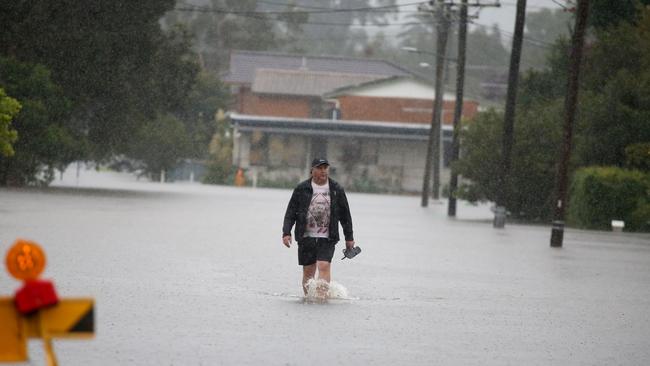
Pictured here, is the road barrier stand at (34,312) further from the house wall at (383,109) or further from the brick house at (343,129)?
the house wall at (383,109)

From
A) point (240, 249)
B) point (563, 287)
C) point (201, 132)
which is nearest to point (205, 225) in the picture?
point (240, 249)

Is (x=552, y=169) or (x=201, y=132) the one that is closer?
(x=552, y=169)

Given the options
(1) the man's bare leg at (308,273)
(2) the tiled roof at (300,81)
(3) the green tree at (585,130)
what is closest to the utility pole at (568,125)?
(3) the green tree at (585,130)

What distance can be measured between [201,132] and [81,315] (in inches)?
3888

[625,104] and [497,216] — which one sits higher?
[625,104]

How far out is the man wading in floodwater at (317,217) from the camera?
1623 cm

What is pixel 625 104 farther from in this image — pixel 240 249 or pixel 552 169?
pixel 240 249

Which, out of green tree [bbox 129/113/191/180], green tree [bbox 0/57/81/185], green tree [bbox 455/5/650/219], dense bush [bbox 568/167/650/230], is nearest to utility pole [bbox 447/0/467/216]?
green tree [bbox 455/5/650/219]

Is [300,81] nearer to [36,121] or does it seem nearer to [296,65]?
[296,65]

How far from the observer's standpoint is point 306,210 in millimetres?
16281

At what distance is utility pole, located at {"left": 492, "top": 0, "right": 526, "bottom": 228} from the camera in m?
41.5

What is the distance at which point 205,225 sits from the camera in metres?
34.2

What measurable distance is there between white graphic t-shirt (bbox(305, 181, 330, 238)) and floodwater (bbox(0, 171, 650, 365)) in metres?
0.77

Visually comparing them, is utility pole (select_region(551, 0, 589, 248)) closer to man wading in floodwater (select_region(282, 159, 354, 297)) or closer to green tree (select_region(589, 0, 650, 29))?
man wading in floodwater (select_region(282, 159, 354, 297))
